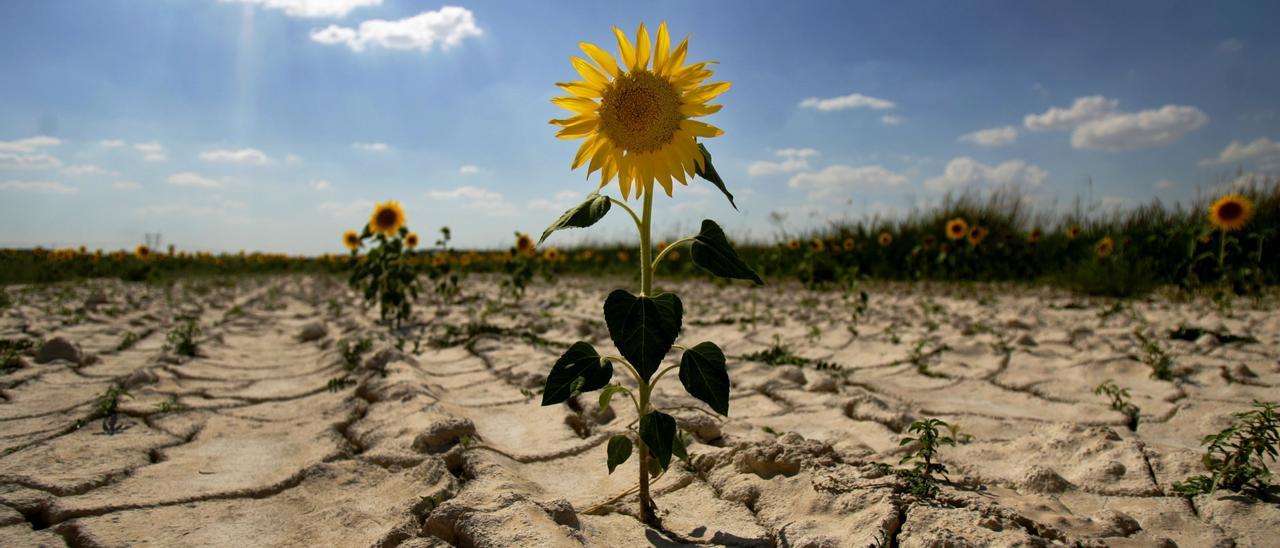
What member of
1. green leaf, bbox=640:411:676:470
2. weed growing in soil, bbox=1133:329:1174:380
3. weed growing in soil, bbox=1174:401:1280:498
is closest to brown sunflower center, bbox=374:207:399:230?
green leaf, bbox=640:411:676:470

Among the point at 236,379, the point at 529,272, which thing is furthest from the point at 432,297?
the point at 236,379

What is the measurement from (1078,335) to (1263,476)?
2081mm

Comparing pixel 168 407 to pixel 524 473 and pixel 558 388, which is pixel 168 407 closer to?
pixel 524 473

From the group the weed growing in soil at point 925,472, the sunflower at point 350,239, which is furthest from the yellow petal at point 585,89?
the sunflower at point 350,239

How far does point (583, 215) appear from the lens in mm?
1174

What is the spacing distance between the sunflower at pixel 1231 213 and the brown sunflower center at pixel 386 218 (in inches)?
247

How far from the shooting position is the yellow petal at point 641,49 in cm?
122

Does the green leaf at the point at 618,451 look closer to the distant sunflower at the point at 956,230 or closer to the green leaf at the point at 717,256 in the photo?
the green leaf at the point at 717,256

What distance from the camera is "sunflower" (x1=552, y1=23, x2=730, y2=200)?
1222mm

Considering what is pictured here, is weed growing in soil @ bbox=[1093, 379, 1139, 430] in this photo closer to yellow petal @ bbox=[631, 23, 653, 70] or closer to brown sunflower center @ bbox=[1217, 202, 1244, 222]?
yellow petal @ bbox=[631, 23, 653, 70]

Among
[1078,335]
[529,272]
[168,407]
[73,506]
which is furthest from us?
[529,272]

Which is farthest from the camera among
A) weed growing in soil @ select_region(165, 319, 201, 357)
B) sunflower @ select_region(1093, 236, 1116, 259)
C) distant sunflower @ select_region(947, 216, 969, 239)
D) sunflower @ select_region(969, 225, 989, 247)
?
distant sunflower @ select_region(947, 216, 969, 239)

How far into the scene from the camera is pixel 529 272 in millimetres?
5809

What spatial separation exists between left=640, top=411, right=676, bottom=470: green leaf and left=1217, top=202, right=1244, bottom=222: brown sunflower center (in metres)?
6.18
